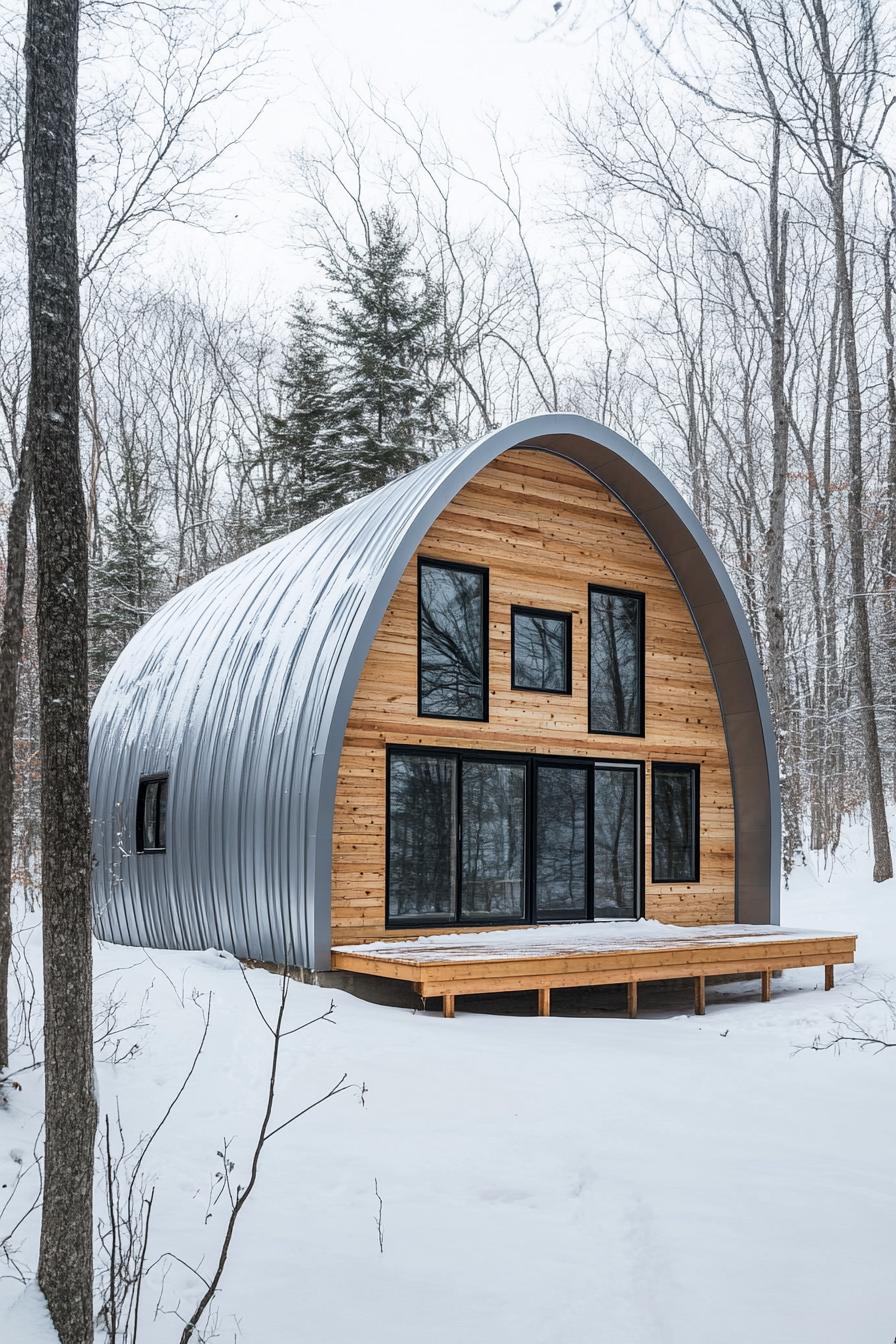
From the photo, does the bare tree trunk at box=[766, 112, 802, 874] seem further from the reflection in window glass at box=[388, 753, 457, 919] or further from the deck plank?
the reflection in window glass at box=[388, 753, 457, 919]

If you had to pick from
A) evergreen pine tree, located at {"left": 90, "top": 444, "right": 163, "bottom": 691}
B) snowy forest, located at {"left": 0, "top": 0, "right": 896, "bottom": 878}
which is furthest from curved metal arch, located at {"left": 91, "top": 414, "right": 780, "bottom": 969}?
evergreen pine tree, located at {"left": 90, "top": 444, "right": 163, "bottom": 691}

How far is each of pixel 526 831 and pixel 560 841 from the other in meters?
0.49

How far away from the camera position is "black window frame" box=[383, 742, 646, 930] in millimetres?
9953

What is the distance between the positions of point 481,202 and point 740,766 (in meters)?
17.8

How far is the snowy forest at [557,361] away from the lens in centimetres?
1933

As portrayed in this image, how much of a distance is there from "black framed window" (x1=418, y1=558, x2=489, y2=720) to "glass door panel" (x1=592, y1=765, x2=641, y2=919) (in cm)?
181

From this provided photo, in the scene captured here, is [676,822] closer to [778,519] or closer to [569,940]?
[569,940]

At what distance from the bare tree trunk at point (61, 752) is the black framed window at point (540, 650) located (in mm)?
7611

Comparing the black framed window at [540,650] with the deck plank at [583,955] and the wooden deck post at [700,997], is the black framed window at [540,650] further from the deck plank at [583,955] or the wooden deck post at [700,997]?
the wooden deck post at [700,997]

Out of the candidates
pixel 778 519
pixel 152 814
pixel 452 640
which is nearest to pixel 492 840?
pixel 452 640

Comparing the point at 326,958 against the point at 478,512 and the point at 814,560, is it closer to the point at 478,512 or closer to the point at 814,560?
the point at 478,512

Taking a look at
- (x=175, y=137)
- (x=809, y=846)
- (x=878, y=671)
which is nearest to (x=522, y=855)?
(x=175, y=137)

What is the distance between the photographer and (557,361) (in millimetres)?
27328

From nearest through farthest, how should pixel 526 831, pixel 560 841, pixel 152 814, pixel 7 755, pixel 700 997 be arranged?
pixel 7 755
pixel 700 997
pixel 526 831
pixel 560 841
pixel 152 814
